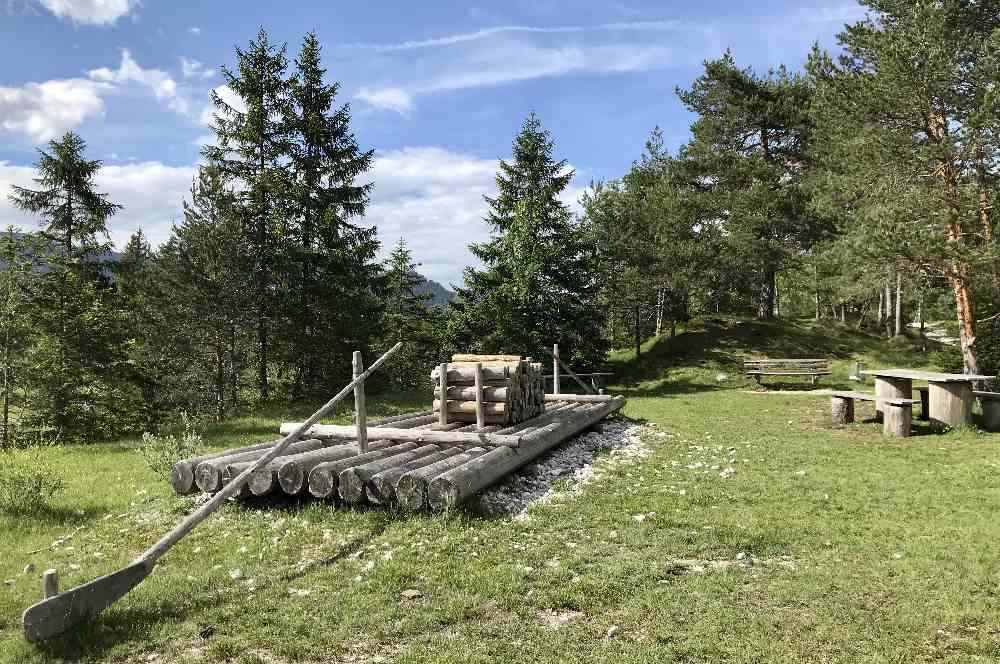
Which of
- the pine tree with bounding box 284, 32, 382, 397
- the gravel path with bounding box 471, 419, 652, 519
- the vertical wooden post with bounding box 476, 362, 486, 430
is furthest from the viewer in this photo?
the pine tree with bounding box 284, 32, 382, 397

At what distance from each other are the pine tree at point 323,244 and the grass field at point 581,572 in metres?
13.8

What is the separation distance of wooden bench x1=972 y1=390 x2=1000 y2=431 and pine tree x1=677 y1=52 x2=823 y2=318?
16734 mm

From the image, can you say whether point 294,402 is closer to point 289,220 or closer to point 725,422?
point 289,220

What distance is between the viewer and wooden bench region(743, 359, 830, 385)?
24984mm

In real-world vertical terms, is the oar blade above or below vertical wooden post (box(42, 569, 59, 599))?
below

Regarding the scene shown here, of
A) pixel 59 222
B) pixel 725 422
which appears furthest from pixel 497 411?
pixel 59 222

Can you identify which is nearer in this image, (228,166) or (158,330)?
(158,330)

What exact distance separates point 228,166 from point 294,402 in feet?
34.0

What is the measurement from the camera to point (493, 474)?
344 inches

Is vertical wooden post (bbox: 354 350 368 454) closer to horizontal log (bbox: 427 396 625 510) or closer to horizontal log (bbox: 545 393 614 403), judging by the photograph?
horizontal log (bbox: 427 396 625 510)

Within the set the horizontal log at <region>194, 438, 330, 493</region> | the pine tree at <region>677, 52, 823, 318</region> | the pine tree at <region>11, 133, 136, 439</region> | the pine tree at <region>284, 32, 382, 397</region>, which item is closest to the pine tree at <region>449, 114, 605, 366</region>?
the pine tree at <region>284, 32, 382, 397</region>

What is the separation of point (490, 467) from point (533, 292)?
1710 centimetres

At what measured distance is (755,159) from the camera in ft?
105

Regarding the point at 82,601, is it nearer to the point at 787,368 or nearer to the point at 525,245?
the point at 525,245
